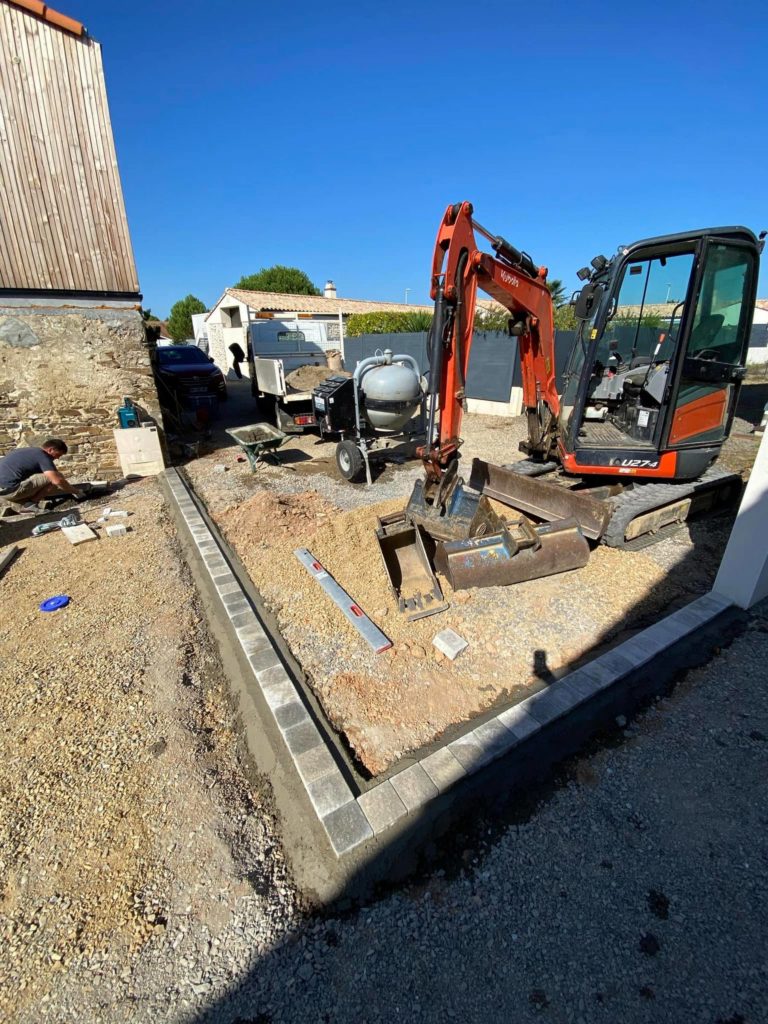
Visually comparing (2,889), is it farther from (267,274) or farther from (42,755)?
(267,274)

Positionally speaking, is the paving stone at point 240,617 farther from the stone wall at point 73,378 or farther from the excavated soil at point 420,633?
the stone wall at point 73,378

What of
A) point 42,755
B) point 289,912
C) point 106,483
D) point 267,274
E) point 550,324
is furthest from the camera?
point 267,274

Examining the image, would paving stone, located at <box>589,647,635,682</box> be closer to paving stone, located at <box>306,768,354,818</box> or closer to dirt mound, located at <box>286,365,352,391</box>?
paving stone, located at <box>306,768,354,818</box>

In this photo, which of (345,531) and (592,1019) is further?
(345,531)

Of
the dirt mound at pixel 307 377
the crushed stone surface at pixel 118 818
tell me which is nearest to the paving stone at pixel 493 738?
the crushed stone surface at pixel 118 818

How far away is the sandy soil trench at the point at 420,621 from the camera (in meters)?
2.84

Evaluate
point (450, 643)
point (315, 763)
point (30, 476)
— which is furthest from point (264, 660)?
point (30, 476)

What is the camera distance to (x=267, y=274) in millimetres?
46094

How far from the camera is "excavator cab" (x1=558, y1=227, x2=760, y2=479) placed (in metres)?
4.22

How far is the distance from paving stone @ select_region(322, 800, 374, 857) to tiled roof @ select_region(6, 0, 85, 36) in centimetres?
1044

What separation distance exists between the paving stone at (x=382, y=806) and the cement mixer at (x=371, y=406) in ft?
16.8

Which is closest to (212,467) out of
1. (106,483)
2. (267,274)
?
(106,483)

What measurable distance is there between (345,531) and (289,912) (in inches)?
146

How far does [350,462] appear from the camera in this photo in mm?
7016
